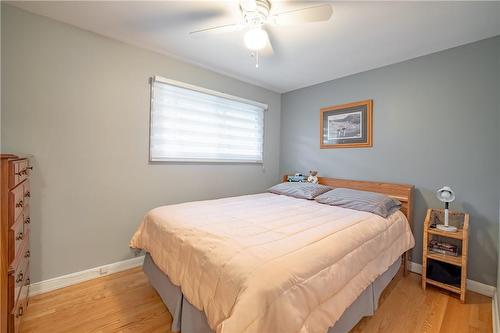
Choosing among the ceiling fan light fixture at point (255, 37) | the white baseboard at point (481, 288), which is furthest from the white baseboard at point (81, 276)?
the white baseboard at point (481, 288)

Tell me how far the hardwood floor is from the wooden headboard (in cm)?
75

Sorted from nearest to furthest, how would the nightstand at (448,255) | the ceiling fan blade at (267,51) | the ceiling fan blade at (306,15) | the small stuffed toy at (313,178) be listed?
1. the ceiling fan blade at (306,15)
2. the nightstand at (448,255)
3. the ceiling fan blade at (267,51)
4. the small stuffed toy at (313,178)

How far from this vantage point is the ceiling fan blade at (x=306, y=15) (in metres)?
1.42

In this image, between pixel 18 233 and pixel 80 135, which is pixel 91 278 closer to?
pixel 18 233

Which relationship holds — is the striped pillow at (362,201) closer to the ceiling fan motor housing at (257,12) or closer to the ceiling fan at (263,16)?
the ceiling fan at (263,16)

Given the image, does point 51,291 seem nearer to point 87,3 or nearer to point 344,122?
point 87,3

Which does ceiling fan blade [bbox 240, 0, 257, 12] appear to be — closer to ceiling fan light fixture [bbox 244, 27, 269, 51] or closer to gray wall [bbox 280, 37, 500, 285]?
ceiling fan light fixture [bbox 244, 27, 269, 51]

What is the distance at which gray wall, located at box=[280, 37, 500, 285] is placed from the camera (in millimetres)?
2039

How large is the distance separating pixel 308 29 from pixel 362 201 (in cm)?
170

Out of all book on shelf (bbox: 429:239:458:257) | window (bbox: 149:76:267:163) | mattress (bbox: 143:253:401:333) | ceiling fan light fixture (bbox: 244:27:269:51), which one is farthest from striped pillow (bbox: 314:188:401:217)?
ceiling fan light fixture (bbox: 244:27:269:51)

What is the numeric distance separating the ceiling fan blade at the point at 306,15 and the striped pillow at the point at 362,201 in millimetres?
1621

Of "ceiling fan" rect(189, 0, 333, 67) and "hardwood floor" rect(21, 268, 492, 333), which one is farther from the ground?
"ceiling fan" rect(189, 0, 333, 67)

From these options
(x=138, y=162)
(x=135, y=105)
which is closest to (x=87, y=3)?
(x=135, y=105)

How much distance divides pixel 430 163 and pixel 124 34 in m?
3.41
